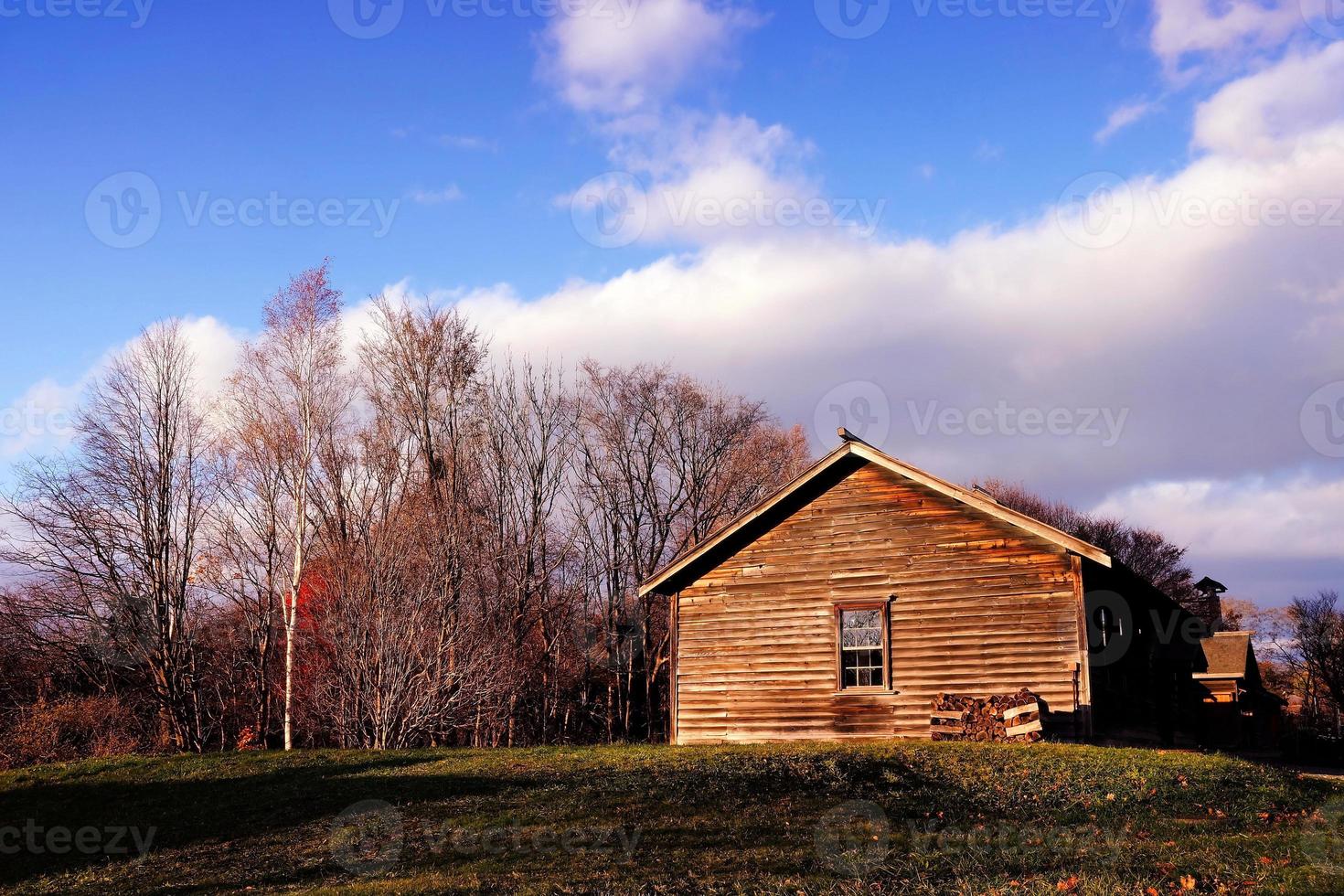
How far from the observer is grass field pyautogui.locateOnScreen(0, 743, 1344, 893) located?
11000mm

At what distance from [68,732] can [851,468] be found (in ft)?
88.3

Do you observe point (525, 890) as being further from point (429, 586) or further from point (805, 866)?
point (429, 586)

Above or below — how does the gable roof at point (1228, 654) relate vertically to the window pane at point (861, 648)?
below

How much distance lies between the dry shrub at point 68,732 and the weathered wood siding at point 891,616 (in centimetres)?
1920

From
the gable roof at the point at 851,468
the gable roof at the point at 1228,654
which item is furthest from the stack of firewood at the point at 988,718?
the gable roof at the point at 1228,654

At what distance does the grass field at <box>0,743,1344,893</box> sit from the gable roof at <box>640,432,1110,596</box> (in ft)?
16.0

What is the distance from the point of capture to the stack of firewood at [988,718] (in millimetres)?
20250

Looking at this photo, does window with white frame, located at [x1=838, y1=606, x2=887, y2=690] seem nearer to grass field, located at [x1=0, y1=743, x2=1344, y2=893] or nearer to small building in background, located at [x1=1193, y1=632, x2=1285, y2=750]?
grass field, located at [x1=0, y1=743, x2=1344, y2=893]

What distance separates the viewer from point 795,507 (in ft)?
79.3

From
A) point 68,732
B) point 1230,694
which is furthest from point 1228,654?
point 68,732

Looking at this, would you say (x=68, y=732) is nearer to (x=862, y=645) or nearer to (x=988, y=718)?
(x=862, y=645)

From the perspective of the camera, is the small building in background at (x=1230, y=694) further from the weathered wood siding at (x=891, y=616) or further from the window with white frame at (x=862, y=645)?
the window with white frame at (x=862, y=645)

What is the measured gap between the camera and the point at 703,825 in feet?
45.2

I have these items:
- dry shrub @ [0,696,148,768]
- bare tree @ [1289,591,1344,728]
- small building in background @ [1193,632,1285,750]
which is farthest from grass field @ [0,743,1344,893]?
bare tree @ [1289,591,1344,728]
